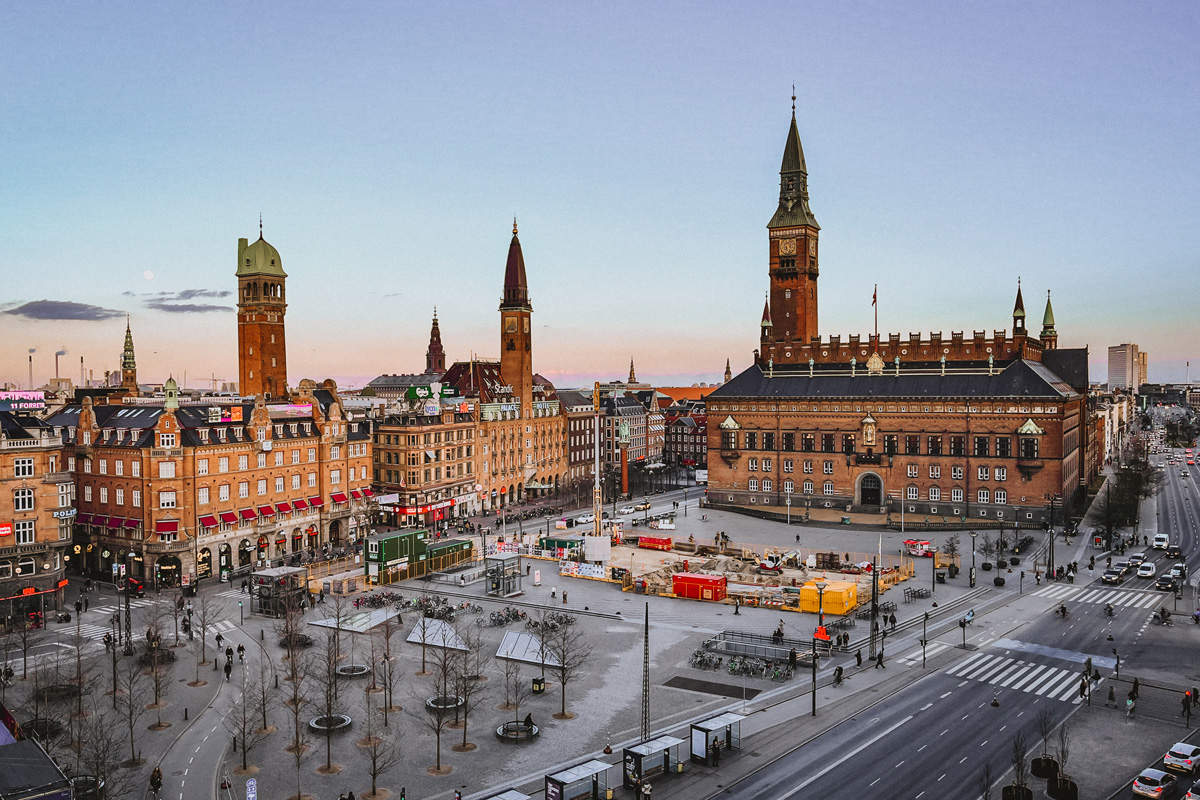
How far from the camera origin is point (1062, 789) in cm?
3672

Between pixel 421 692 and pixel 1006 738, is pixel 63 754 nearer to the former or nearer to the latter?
pixel 421 692

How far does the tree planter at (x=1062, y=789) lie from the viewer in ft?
120

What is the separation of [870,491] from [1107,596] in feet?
153

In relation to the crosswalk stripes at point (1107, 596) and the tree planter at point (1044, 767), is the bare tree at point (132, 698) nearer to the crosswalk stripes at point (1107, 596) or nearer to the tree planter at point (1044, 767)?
the tree planter at point (1044, 767)

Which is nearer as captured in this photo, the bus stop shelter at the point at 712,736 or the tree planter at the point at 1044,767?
the tree planter at the point at 1044,767

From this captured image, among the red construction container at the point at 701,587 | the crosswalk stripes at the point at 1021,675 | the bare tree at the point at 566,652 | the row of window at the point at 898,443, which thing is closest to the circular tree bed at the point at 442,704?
the bare tree at the point at 566,652

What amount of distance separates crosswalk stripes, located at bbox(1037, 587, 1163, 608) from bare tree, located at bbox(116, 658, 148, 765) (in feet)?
222

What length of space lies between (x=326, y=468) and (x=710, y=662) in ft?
181

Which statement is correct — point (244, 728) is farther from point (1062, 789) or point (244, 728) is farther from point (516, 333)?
point (516, 333)

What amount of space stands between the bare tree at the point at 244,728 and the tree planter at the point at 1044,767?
116ft

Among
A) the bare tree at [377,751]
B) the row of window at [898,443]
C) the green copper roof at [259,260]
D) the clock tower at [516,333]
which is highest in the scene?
the green copper roof at [259,260]

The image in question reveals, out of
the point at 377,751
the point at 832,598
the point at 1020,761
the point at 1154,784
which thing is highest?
the point at 1020,761

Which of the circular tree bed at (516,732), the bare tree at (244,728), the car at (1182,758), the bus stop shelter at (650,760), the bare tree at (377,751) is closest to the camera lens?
the bus stop shelter at (650,760)

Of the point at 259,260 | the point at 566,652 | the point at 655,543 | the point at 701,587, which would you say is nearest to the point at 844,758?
the point at 566,652
